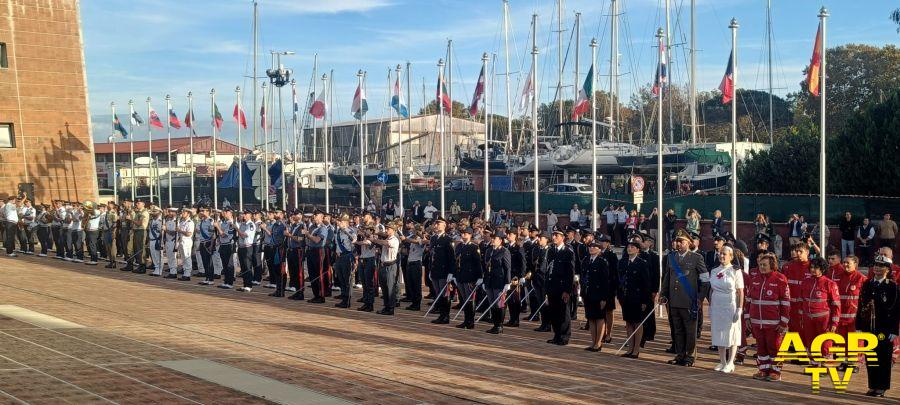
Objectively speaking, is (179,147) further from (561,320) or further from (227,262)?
(561,320)

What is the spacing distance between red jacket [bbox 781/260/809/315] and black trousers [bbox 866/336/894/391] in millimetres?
1642

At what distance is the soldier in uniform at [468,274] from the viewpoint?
17.6 metres

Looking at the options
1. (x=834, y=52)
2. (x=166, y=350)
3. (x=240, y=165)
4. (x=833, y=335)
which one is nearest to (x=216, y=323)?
(x=166, y=350)

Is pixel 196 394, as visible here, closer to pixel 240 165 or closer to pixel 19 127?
pixel 19 127

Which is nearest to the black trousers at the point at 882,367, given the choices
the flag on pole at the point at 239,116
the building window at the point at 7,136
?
the building window at the point at 7,136

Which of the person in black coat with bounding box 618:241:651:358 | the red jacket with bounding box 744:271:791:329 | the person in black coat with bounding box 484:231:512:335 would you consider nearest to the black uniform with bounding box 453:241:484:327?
the person in black coat with bounding box 484:231:512:335

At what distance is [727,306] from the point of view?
13.3m

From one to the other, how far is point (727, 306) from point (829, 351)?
4.59 feet

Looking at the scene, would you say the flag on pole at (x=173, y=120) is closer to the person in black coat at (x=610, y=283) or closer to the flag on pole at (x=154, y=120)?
the flag on pole at (x=154, y=120)

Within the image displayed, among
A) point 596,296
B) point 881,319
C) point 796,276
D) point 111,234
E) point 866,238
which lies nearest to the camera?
point 881,319

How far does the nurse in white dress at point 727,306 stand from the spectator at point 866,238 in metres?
16.2

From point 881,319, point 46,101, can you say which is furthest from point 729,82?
point 46,101

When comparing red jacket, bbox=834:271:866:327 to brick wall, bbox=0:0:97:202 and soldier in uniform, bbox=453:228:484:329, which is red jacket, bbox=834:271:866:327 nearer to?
soldier in uniform, bbox=453:228:484:329

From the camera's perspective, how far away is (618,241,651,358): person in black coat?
1470cm
